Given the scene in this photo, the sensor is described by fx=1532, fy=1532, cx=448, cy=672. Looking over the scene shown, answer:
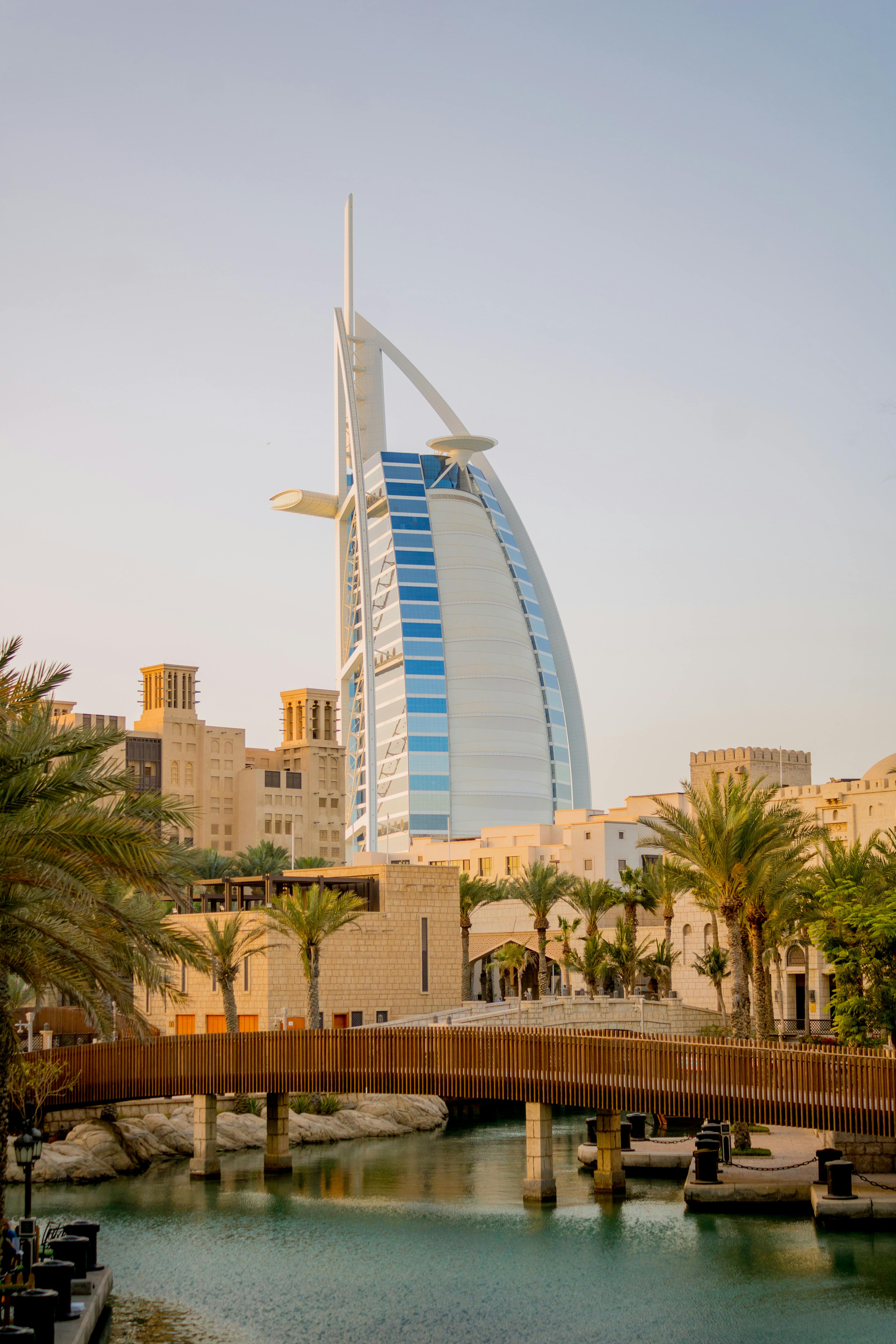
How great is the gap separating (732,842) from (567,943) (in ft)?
105

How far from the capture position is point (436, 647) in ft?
456

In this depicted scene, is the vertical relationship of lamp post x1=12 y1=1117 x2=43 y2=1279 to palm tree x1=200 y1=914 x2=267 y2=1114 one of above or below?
below

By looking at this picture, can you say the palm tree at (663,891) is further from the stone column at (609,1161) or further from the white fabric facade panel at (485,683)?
the white fabric facade panel at (485,683)

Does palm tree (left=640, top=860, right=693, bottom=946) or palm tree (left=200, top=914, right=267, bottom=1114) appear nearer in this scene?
palm tree (left=200, top=914, right=267, bottom=1114)

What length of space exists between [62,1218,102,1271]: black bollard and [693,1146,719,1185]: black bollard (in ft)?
37.6

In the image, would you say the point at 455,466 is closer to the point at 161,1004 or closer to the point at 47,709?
the point at 161,1004

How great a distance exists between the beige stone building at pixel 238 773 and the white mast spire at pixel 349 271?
38.2 meters

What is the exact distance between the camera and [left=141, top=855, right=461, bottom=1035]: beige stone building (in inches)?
2052

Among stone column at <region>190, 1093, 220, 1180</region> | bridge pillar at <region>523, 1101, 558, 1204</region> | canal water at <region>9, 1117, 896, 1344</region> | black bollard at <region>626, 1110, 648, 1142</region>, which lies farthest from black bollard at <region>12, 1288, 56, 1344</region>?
black bollard at <region>626, 1110, 648, 1142</region>

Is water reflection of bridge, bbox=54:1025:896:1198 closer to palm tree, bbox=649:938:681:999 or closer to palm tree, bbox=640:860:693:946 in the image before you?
palm tree, bbox=640:860:693:946

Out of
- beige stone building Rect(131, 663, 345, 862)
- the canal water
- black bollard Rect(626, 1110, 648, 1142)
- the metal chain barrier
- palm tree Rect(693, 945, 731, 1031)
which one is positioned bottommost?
the canal water

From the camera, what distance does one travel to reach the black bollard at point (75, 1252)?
21516mm

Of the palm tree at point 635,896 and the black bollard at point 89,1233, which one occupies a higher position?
the palm tree at point 635,896

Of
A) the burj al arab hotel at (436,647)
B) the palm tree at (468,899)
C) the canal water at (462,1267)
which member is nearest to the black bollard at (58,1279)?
the canal water at (462,1267)
